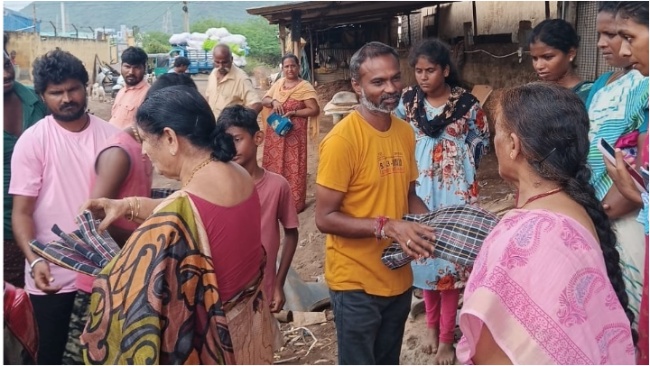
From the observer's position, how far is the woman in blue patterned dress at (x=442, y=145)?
377 cm

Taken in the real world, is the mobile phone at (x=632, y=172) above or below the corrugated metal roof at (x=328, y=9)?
below

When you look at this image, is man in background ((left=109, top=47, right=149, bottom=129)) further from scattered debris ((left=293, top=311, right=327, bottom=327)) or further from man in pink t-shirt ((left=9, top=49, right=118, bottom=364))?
man in pink t-shirt ((left=9, top=49, right=118, bottom=364))

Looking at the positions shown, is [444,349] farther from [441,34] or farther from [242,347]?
[441,34]

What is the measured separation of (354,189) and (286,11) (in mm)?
6730

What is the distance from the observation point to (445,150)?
3787mm

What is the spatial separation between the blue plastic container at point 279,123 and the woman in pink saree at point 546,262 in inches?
195

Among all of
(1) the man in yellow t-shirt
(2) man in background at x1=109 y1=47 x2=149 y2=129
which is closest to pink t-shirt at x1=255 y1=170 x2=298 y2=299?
(1) the man in yellow t-shirt

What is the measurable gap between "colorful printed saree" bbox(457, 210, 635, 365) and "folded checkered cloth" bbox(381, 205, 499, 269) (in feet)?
1.92

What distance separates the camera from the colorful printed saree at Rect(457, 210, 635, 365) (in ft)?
5.11

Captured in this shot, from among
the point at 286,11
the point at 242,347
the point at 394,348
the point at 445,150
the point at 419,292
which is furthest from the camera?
the point at 286,11

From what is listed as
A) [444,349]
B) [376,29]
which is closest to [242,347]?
[444,349]

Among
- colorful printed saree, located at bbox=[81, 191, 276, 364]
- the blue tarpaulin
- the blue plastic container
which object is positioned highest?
the blue tarpaulin

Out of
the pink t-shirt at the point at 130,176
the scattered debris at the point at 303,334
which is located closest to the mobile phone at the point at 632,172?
the pink t-shirt at the point at 130,176

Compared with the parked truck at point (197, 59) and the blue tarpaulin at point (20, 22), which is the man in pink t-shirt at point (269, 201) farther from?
the parked truck at point (197, 59)
